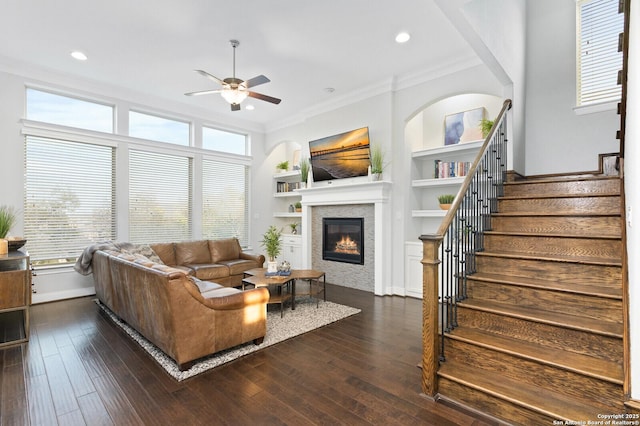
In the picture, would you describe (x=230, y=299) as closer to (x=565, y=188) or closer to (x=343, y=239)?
(x=343, y=239)

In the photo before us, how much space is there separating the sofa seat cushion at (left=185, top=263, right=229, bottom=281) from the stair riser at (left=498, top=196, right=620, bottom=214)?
165 inches

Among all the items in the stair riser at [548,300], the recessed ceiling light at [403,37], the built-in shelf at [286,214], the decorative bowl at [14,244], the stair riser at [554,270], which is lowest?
the stair riser at [548,300]

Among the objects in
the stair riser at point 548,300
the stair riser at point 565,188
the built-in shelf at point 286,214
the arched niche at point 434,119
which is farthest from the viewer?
the built-in shelf at point 286,214

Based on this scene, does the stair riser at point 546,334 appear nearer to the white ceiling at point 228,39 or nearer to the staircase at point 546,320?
the staircase at point 546,320

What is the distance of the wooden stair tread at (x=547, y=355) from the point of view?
180 cm

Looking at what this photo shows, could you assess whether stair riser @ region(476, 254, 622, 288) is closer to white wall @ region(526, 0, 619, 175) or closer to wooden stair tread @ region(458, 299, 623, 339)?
wooden stair tread @ region(458, 299, 623, 339)

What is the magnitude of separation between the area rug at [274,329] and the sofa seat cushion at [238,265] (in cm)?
138

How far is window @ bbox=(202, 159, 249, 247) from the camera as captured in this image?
21.6 ft

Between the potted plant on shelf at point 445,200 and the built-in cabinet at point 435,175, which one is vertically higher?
the built-in cabinet at point 435,175

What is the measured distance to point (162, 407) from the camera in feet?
6.90

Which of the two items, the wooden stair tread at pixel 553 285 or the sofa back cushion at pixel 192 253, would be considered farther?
the sofa back cushion at pixel 192 253

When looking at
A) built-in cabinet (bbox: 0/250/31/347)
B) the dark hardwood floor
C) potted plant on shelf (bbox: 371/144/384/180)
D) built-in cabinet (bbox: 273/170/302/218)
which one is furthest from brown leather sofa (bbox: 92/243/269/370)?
built-in cabinet (bbox: 273/170/302/218)

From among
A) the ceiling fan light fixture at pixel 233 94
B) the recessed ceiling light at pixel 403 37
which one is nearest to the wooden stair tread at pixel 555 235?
the recessed ceiling light at pixel 403 37

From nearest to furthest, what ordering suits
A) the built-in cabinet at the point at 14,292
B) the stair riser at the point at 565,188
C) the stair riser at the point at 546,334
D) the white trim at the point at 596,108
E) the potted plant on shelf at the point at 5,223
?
the stair riser at the point at 546,334 → the built-in cabinet at the point at 14,292 → the stair riser at the point at 565,188 → the potted plant on shelf at the point at 5,223 → the white trim at the point at 596,108
